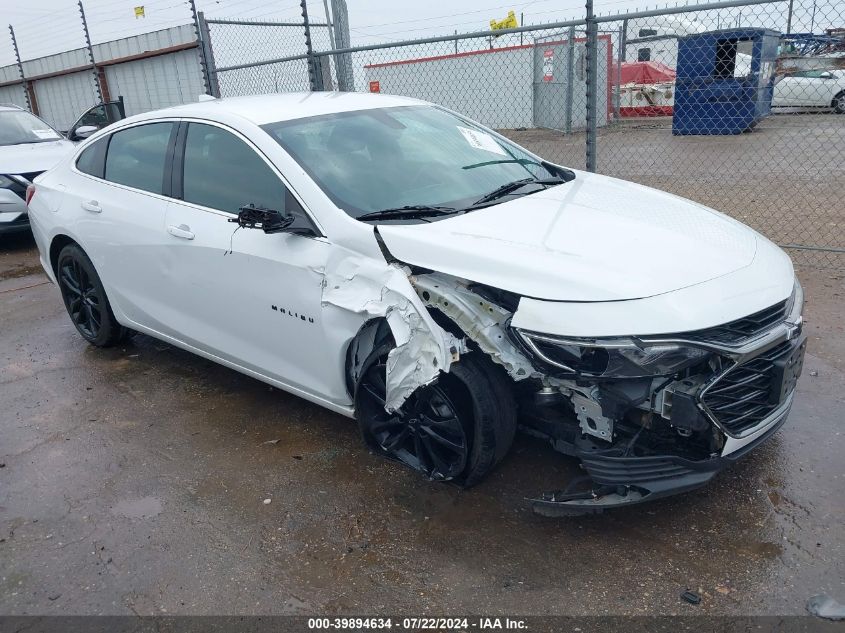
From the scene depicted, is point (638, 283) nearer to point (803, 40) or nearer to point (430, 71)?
point (803, 40)

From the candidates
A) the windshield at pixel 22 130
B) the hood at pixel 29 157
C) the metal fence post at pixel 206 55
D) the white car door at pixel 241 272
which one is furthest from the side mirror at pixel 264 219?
the windshield at pixel 22 130

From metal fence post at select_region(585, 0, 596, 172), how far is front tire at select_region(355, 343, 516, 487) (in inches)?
144

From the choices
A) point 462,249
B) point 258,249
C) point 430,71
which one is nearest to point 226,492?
point 258,249

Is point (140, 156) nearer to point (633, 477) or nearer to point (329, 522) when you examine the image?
point (329, 522)

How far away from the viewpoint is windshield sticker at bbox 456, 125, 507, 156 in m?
4.05

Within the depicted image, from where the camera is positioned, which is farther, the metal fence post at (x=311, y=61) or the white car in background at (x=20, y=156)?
the white car in background at (x=20, y=156)

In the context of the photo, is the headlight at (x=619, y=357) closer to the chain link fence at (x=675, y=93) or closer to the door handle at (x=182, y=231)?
the door handle at (x=182, y=231)

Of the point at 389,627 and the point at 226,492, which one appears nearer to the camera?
the point at 389,627

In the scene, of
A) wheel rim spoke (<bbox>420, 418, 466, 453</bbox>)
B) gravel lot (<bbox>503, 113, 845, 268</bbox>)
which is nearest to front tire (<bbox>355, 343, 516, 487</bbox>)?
wheel rim spoke (<bbox>420, 418, 466, 453</bbox>)

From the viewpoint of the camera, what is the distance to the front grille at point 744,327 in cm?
250

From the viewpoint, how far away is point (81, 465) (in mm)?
3662

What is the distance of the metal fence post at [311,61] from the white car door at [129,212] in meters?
3.67

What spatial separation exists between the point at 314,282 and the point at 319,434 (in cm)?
99

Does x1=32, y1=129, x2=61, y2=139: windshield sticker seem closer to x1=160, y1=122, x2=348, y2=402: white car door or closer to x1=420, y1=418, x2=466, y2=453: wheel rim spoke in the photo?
x1=160, y1=122, x2=348, y2=402: white car door
